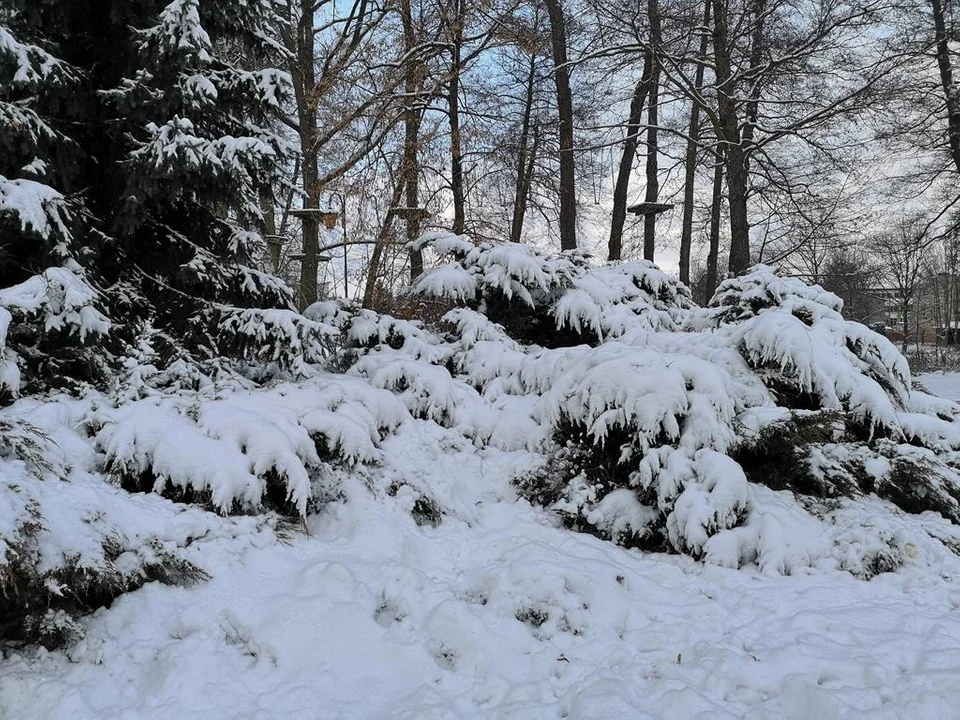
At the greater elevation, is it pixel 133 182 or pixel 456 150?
pixel 456 150

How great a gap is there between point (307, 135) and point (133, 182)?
428 centimetres

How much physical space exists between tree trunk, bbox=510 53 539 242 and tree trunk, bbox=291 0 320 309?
166 inches

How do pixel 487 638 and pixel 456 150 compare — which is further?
pixel 456 150

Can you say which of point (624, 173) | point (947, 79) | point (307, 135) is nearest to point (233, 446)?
point (307, 135)

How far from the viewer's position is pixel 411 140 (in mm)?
9422

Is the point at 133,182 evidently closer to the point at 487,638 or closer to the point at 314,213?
the point at 314,213

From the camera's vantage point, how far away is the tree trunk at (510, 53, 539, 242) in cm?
1080

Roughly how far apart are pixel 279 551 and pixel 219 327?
1.95 metres

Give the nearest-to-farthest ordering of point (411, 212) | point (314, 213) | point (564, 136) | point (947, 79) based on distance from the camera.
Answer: point (314, 213) → point (411, 212) → point (564, 136) → point (947, 79)

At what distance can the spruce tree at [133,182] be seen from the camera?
3.58 m

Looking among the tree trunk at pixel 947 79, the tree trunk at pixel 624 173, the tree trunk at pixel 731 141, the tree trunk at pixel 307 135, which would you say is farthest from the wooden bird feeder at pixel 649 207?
the tree trunk at pixel 947 79

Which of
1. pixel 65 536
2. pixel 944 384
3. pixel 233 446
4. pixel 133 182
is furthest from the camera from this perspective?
pixel 944 384

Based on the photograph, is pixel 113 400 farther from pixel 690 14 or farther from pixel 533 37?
pixel 690 14

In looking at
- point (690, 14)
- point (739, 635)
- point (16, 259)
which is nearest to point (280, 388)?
point (16, 259)
